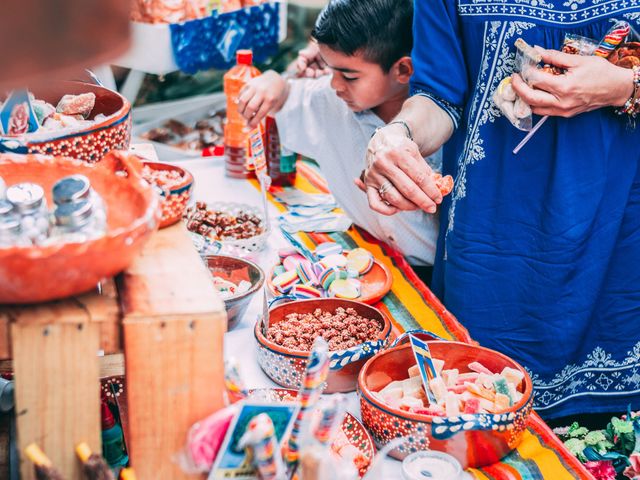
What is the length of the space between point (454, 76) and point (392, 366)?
0.79 metres

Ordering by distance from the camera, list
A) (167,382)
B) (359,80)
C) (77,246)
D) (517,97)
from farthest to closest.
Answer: (359,80), (517,97), (167,382), (77,246)

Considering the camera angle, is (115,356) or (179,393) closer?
(179,393)

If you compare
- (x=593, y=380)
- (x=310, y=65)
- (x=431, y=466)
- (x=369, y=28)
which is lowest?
(x=593, y=380)

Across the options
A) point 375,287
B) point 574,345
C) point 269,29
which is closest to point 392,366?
point 375,287

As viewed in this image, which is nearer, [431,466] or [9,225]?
[9,225]

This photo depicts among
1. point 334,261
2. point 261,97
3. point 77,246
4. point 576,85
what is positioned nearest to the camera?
point 77,246

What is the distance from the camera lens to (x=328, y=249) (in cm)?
204

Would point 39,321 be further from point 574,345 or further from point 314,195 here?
point 314,195

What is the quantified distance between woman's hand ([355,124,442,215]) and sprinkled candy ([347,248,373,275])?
1.16 feet

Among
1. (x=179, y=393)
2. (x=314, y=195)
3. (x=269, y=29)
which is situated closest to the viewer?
(x=179, y=393)

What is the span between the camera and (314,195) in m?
2.63

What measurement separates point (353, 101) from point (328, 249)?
497mm

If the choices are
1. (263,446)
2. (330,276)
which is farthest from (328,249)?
(263,446)

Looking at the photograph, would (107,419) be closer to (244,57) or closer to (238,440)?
(238,440)
